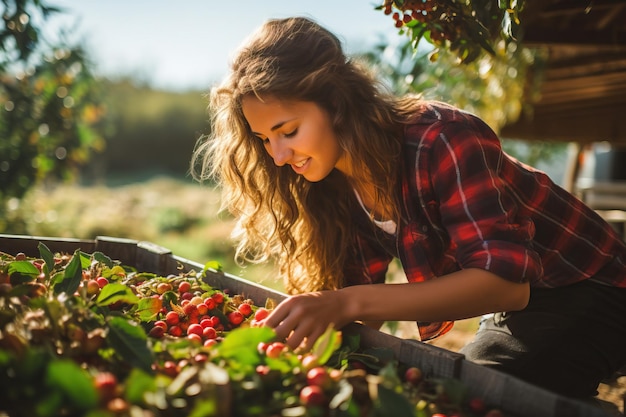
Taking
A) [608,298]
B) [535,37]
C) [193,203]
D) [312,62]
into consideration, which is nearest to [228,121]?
[312,62]

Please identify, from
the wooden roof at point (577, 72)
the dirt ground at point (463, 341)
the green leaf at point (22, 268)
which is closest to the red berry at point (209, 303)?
the green leaf at point (22, 268)

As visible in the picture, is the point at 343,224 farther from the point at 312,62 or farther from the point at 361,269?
the point at 312,62

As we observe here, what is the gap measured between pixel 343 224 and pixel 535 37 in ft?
3.96

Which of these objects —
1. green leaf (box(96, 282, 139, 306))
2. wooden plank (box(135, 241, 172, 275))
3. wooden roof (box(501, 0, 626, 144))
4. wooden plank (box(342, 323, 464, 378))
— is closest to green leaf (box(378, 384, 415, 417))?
wooden plank (box(342, 323, 464, 378))

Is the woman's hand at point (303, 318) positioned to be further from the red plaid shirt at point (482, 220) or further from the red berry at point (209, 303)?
the red plaid shirt at point (482, 220)

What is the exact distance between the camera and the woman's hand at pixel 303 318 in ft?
3.71

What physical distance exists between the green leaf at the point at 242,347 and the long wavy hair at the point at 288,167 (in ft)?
2.63

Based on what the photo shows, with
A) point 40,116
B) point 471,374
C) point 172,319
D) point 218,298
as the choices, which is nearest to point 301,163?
point 218,298

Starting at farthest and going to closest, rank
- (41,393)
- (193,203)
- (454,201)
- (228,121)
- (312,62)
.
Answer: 1. (193,203)
2. (228,121)
3. (312,62)
4. (454,201)
5. (41,393)

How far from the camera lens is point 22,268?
4.18 feet

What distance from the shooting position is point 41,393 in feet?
2.47

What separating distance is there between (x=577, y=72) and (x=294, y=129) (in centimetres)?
266

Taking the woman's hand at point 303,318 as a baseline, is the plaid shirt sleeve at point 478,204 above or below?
above

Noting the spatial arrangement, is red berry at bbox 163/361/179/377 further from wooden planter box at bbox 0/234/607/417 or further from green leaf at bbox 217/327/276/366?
wooden planter box at bbox 0/234/607/417
